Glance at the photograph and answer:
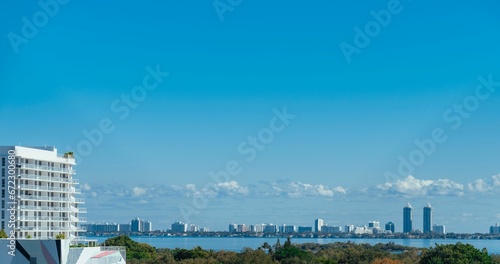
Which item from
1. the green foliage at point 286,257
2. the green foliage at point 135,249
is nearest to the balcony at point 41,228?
the green foliage at point 286,257

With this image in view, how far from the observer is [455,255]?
270ft

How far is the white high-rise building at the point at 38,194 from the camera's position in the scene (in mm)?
70062

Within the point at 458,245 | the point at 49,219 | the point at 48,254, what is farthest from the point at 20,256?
the point at 458,245

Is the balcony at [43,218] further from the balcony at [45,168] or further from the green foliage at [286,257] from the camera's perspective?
the green foliage at [286,257]

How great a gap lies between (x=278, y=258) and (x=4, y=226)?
142 ft

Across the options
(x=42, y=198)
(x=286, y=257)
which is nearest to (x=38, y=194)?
(x=42, y=198)

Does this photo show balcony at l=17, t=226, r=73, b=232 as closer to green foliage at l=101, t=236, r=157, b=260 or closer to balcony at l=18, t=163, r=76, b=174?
balcony at l=18, t=163, r=76, b=174

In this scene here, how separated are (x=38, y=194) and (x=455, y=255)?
4138cm

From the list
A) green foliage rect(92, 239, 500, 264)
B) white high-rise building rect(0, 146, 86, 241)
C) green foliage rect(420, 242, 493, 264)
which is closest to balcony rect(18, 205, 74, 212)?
white high-rise building rect(0, 146, 86, 241)

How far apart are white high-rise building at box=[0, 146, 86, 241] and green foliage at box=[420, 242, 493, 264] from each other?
35.9 m

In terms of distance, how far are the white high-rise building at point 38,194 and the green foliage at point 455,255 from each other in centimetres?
3592

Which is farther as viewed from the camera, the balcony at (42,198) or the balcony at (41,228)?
the balcony at (42,198)

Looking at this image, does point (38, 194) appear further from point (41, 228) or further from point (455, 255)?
point (455, 255)

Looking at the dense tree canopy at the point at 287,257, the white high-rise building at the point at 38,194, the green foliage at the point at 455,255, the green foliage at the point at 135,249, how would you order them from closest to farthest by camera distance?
Result: 1. the white high-rise building at the point at 38,194
2. the green foliage at the point at 455,255
3. the dense tree canopy at the point at 287,257
4. the green foliage at the point at 135,249
